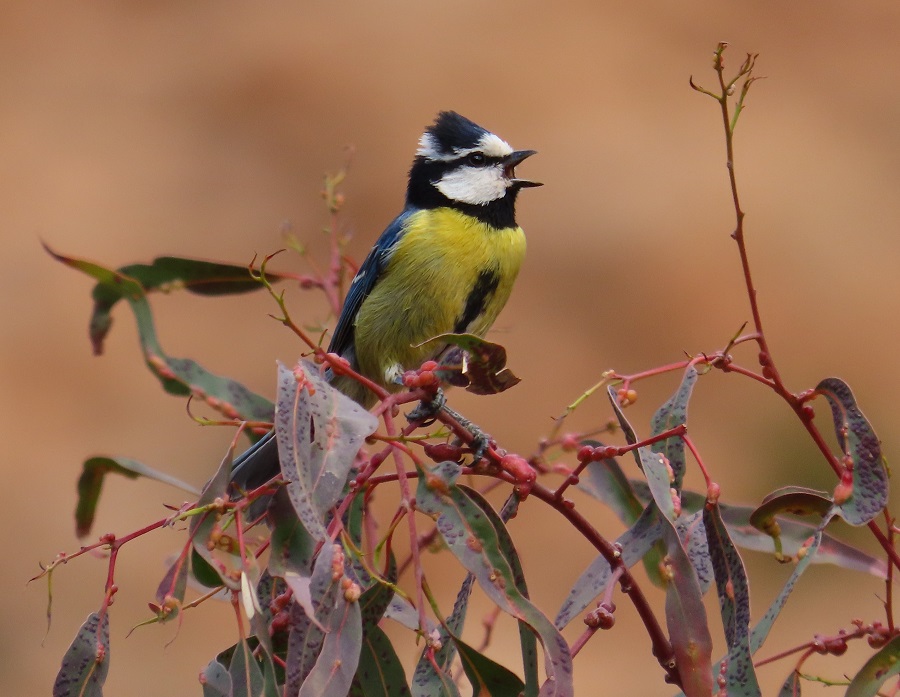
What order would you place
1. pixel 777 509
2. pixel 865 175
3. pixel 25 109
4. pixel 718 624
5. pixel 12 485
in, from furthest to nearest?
pixel 25 109, pixel 865 175, pixel 12 485, pixel 718 624, pixel 777 509

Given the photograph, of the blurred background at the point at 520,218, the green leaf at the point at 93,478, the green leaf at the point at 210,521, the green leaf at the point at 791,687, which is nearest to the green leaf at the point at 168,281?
the green leaf at the point at 93,478

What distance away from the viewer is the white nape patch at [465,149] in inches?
95.2

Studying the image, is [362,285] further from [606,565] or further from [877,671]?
[877,671]

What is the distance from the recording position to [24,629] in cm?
507

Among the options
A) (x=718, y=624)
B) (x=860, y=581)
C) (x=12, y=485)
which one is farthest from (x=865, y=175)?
(x=12, y=485)

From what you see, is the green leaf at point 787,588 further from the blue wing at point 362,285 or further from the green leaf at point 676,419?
the blue wing at point 362,285

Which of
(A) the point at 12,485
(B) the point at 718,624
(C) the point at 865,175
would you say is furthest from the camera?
(C) the point at 865,175

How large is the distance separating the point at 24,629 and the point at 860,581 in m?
3.98

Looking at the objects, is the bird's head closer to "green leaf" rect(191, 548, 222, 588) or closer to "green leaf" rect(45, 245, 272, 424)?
"green leaf" rect(45, 245, 272, 424)

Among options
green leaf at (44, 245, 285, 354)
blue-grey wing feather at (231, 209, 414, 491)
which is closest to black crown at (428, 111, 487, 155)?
blue-grey wing feather at (231, 209, 414, 491)

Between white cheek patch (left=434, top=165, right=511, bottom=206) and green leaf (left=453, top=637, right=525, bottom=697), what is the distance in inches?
53.2

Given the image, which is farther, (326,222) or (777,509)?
(326,222)

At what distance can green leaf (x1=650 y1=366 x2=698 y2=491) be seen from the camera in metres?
1.32

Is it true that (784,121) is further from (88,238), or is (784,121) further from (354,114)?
(88,238)
